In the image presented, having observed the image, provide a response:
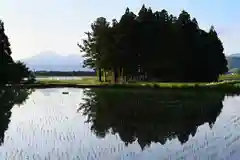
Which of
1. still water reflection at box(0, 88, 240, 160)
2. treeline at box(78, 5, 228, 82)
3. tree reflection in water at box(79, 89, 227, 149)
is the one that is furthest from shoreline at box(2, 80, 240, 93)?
still water reflection at box(0, 88, 240, 160)

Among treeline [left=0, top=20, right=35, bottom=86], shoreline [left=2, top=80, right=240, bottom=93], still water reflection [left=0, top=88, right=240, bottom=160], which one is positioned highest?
treeline [left=0, top=20, right=35, bottom=86]

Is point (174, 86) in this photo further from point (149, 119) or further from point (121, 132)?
point (121, 132)

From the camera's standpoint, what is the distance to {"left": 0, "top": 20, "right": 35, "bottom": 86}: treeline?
2305 inches

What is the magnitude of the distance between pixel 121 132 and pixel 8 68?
42742mm

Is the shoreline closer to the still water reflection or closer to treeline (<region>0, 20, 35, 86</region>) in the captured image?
treeline (<region>0, 20, 35, 86</region>)

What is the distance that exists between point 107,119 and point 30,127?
15.8 ft

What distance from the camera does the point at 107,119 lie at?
945 inches

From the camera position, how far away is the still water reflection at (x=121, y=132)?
1448cm

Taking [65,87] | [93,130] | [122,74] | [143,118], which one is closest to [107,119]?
[143,118]

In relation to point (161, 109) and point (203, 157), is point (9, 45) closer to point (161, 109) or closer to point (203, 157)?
point (161, 109)

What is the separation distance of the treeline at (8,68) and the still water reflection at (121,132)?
28.6m

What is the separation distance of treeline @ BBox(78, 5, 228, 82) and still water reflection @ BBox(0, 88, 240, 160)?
33732 millimetres

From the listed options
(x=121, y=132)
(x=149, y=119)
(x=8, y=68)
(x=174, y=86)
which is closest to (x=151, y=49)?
(x=174, y=86)

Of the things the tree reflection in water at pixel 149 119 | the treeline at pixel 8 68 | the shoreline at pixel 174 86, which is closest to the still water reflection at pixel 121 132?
the tree reflection in water at pixel 149 119
